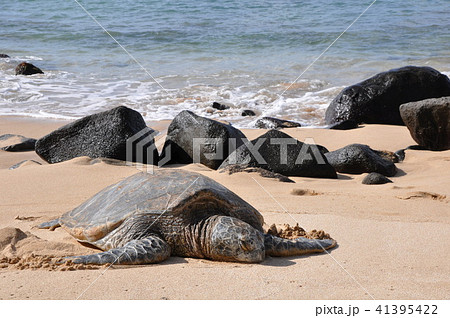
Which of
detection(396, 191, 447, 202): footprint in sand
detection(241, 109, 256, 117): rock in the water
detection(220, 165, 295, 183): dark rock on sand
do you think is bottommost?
detection(241, 109, 256, 117): rock in the water

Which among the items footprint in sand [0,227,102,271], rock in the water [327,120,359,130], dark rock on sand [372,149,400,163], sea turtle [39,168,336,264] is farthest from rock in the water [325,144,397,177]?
footprint in sand [0,227,102,271]

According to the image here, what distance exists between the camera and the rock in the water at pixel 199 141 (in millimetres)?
A: 6531

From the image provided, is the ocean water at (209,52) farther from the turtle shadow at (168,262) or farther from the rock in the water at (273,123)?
the turtle shadow at (168,262)

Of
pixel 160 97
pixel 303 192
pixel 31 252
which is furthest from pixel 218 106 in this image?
pixel 31 252

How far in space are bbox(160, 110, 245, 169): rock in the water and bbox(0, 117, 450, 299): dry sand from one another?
272 mm

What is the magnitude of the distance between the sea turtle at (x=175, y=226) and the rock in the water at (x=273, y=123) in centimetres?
487

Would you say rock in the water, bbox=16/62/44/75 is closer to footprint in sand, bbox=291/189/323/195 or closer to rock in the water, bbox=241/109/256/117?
rock in the water, bbox=241/109/256/117

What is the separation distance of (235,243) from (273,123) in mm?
5577

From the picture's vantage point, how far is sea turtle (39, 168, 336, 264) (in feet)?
11.2

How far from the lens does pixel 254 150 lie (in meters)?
6.08

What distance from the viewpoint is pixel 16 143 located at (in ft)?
25.1

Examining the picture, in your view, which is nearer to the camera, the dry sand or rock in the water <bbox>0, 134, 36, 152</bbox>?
the dry sand

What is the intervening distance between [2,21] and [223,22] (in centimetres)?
940

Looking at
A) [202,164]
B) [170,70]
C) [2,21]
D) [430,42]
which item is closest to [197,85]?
[170,70]
